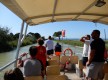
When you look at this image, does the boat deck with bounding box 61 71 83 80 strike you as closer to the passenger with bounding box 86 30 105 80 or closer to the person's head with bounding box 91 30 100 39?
the passenger with bounding box 86 30 105 80

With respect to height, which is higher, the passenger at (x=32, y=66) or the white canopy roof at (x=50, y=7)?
the white canopy roof at (x=50, y=7)

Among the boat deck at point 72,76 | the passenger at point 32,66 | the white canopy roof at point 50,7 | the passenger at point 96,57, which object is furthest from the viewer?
the boat deck at point 72,76

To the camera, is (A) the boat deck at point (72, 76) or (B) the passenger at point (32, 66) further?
(A) the boat deck at point (72, 76)

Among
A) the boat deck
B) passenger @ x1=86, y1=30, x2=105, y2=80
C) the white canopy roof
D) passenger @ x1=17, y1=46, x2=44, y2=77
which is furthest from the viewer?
the boat deck

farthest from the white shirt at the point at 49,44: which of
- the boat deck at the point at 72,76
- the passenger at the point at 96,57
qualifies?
the passenger at the point at 96,57

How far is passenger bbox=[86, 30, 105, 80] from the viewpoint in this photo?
16.8 ft

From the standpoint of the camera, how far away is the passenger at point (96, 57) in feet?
16.8

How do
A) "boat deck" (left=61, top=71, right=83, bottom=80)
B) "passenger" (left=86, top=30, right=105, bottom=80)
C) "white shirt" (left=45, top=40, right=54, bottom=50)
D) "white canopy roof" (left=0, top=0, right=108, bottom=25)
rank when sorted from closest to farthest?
"passenger" (left=86, top=30, right=105, bottom=80) → "white canopy roof" (left=0, top=0, right=108, bottom=25) → "boat deck" (left=61, top=71, right=83, bottom=80) → "white shirt" (left=45, top=40, right=54, bottom=50)

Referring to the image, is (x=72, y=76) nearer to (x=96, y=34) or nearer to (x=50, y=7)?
(x=50, y=7)

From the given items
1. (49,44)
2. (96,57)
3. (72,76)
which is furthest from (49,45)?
(96,57)

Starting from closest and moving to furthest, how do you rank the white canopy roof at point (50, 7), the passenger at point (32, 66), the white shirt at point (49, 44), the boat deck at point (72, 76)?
1. the passenger at point (32, 66)
2. the white canopy roof at point (50, 7)
3. the boat deck at point (72, 76)
4. the white shirt at point (49, 44)

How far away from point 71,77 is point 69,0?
327 centimetres

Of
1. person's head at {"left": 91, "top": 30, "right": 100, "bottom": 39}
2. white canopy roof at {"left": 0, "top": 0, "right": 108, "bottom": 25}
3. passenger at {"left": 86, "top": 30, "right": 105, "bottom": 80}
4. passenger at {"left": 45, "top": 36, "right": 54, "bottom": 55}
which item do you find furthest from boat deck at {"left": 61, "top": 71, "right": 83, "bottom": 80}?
person's head at {"left": 91, "top": 30, "right": 100, "bottom": 39}

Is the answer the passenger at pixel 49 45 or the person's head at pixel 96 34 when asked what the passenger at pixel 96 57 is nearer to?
the person's head at pixel 96 34
